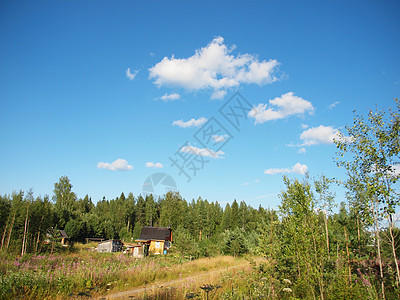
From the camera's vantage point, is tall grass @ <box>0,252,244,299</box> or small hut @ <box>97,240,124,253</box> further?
small hut @ <box>97,240,124,253</box>

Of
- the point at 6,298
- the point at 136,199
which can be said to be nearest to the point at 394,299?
the point at 6,298

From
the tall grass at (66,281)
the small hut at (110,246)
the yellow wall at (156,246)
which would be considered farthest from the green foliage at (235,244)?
the small hut at (110,246)

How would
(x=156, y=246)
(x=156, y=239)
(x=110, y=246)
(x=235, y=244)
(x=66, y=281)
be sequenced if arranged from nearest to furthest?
(x=66, y=281) → (x=235, y=244) → (x=110, y=246) → (x=156, y=246) → (x=156, y=239)

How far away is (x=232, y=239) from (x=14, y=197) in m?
24.0

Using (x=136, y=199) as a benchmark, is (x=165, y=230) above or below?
below

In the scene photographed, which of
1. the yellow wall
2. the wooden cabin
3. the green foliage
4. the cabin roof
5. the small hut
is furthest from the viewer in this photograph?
the cabin roof

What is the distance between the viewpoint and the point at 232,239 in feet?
83.2

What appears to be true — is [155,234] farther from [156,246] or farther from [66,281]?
[66,281]

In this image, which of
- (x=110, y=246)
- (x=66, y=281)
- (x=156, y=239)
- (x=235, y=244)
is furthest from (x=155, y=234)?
(x=66, y=281)

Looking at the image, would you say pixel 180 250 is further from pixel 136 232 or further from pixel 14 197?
pixel 136 232

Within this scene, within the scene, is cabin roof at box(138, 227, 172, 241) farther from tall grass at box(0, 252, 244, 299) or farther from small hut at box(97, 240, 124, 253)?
tall grass at box(0, 252, 244, 299)

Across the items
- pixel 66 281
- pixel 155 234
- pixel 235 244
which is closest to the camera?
pixel 66 281

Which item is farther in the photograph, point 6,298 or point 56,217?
point 56,217

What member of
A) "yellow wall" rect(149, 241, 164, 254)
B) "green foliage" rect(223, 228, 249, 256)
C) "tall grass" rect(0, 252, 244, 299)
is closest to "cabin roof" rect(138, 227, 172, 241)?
"yellow wall" rect(149, 241, 164, 254)
